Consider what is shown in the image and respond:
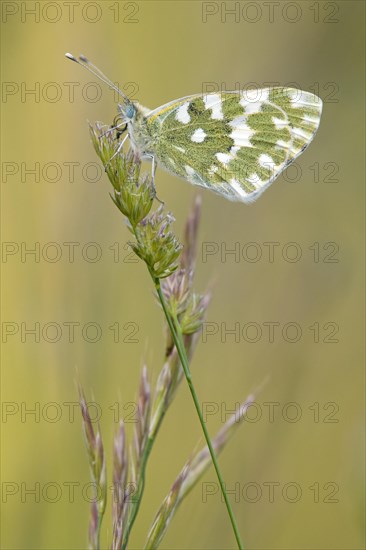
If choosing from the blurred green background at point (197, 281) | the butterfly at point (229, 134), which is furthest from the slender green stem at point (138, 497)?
the butterfly at point (229, 134)

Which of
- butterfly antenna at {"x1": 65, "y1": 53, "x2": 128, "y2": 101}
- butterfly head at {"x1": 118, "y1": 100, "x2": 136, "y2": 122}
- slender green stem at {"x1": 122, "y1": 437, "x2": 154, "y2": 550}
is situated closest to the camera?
slender green stem at {"x1": 122, "y1": 437, "x2": 154, "y2": 550}

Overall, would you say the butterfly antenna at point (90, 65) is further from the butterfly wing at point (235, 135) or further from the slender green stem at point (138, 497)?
the slender green stem at point (138, 497)

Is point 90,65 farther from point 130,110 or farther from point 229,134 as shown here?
point 229,134

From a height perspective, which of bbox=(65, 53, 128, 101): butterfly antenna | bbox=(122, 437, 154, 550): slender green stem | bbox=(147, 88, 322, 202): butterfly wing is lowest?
bbox=(122, 437, 154, 550): slender green stem

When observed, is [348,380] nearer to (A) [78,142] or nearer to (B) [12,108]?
(A) [78,142]

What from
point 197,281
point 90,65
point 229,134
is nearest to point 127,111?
point 90,65

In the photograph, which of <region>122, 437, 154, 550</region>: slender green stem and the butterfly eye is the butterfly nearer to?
the butterfly eye

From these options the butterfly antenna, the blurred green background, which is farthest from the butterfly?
the blurred green background
